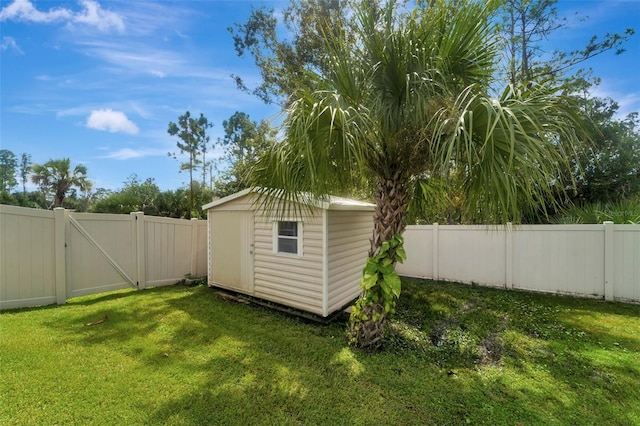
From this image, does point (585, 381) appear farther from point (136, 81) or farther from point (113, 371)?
point (136, 81)

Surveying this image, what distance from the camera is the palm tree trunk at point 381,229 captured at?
332 centimetres

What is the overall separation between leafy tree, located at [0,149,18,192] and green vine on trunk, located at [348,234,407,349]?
39.3 meters

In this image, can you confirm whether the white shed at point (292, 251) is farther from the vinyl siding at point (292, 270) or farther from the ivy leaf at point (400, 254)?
the ivy leaf at point (400, 254)

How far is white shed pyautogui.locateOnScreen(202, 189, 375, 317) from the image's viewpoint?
463 cm

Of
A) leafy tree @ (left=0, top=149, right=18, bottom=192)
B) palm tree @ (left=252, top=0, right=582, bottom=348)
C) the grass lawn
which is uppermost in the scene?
leafy tree @ (left=0, top=149, right=18, bottom=192)

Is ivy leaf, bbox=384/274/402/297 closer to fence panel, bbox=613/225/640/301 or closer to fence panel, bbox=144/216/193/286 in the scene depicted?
fence panel, bbox=613/225/640/301

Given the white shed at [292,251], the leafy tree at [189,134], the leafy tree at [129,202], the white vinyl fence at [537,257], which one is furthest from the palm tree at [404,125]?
the leafy tree at [189,134]

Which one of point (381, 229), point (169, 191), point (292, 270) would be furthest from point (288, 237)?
point (169, 191)

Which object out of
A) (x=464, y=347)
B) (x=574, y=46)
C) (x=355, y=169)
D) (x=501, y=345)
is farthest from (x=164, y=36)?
(x=574, y=46)

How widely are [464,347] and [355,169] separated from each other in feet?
9.46

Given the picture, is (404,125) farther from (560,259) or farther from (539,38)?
(539,38)

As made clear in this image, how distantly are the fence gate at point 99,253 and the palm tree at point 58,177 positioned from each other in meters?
15.9

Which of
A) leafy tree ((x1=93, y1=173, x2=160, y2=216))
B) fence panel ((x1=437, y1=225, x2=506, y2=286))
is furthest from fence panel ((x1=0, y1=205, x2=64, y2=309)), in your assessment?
leafy tree ((x1=93, y1=173, x2=160, y2=216))

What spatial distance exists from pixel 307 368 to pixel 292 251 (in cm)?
224
